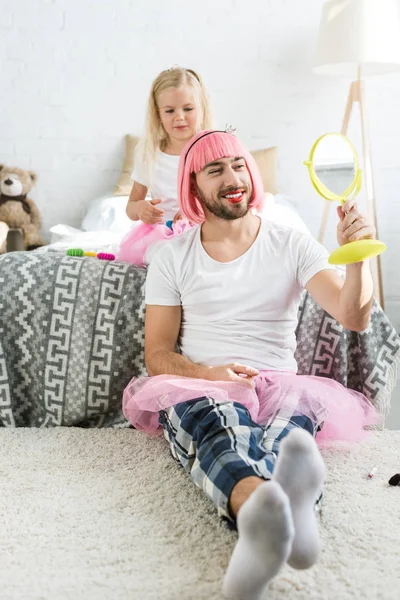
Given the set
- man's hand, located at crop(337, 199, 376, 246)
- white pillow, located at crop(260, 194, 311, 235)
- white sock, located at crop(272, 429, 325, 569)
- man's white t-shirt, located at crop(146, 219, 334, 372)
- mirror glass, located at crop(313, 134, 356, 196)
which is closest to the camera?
white sock, located at crop(272, 429, 325, 569)

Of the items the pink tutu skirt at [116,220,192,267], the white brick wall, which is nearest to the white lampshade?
the white brick wall

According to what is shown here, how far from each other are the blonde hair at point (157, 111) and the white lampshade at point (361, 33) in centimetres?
119

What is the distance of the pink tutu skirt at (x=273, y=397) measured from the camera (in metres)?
1.59

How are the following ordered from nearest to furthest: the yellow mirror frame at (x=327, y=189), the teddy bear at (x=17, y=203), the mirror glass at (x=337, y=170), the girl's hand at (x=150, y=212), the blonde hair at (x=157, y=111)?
1. the yellow mirror frame at (x=327, y=189)
2. the mirror glass at (x=337, y=170)
3. the girl's hand at (x=150, y=212)
4. the blonde hair at (x=157, y=111)
5. the teddy bear at (x=17, y=203)

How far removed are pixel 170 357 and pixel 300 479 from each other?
2.11ft

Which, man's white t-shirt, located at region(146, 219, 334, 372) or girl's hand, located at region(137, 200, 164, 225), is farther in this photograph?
girl's hand, located at region(137, 200, 164, 225)

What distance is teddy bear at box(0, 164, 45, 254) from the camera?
12.5 feet

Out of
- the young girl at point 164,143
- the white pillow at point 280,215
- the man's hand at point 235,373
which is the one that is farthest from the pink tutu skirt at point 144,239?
the white pillow at point 280,215

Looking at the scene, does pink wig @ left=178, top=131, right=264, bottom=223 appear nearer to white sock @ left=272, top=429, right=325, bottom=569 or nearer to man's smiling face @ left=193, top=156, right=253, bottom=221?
man's smiling face @ left=193, top=156, right=253, bottom=221

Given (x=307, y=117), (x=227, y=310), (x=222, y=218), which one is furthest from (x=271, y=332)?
(x=307, y=117)

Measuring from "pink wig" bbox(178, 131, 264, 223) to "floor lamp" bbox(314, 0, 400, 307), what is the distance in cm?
157

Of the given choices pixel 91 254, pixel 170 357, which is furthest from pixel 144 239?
pixel 170 357

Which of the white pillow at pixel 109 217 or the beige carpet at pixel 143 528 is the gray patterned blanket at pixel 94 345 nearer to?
the beige carpet at pixel 143 528

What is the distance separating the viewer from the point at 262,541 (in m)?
1.05
